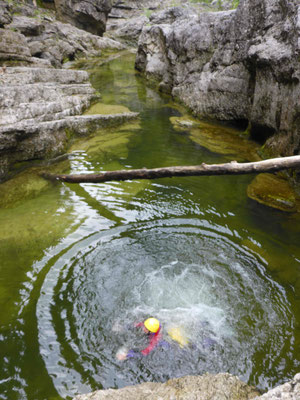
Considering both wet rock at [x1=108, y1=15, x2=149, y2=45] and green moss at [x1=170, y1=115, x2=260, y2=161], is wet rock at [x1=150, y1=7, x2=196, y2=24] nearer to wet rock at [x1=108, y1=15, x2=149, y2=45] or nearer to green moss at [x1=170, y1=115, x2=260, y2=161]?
green moss at [x1=170, y1=115, x2=260, y2=161]

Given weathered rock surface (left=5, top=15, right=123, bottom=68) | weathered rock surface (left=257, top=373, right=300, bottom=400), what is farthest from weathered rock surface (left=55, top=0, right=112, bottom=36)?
weathered rock surface (left=257, top=373, right=300, bottom=400)

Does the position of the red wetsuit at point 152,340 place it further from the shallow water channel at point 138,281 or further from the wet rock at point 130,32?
the wet rock at point 130,32

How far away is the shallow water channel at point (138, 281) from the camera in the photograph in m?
3.26

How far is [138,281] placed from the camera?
4.48 meters

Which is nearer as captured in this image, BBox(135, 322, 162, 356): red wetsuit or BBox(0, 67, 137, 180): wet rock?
BBox(135, 322, 162, 356): red wetsuit

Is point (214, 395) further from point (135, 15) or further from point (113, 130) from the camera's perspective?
point (135, 15)

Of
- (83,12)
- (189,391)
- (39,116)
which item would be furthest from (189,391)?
(83,12)

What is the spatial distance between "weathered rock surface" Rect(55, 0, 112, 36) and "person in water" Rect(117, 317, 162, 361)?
1298 inches

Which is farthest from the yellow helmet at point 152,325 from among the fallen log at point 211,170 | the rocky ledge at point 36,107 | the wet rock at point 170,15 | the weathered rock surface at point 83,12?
the weathered rock surface at point 83,12

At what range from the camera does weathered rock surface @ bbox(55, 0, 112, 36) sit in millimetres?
27984

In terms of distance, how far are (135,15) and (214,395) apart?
49245 mm

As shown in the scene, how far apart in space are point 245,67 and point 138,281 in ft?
29.0

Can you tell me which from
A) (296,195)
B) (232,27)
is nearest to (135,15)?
(232,27)

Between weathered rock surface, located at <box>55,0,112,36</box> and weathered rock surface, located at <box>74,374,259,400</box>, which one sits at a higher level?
weathered rock surface, located at <box>55,0,112,36</box>
